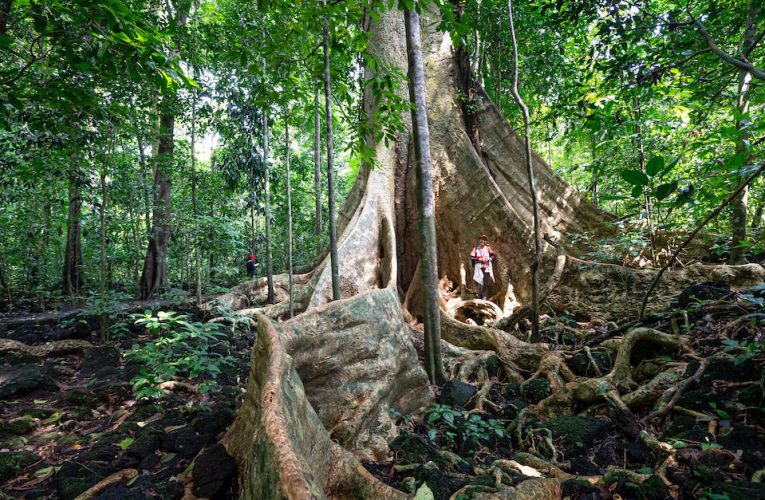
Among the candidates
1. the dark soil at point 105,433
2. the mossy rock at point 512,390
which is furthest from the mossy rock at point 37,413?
the mossy rock at point 512,390

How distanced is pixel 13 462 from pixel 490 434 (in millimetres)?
3518

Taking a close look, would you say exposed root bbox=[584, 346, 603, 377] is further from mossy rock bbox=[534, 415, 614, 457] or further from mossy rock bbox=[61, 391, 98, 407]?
mossy rock bbox=[61, 391, 98, 407]

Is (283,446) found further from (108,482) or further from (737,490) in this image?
(737,490)

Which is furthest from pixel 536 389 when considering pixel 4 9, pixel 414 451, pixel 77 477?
A: pixel 4 9

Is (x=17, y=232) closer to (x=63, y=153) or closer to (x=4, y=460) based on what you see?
(x=63, y=153)

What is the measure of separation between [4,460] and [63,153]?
4.03 meters

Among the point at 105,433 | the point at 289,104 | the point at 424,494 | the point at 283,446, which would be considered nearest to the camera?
the point at 283,446

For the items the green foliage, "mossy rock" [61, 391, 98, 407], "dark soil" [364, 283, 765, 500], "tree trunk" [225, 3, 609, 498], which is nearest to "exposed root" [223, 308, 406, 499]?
"tree trunk" [225, 3, 609, 498]

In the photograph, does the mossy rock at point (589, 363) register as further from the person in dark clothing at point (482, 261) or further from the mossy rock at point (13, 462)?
the mossy rock at point (13, 462)

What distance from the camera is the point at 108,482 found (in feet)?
7.44

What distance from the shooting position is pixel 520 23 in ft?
26.0

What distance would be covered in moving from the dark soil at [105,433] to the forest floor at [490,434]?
10 mm

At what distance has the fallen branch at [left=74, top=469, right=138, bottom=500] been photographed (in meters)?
2.17

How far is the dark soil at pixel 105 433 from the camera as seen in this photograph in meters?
2.26
